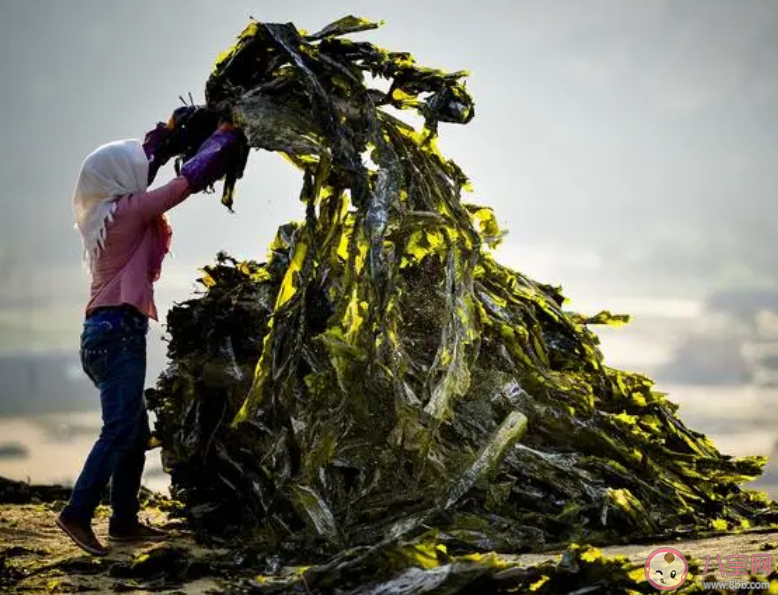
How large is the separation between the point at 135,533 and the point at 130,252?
1.87 meters

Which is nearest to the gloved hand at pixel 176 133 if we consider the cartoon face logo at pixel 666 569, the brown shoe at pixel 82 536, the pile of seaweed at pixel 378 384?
the pile of seaweed at pixel 378 384

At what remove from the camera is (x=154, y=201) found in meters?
5.05

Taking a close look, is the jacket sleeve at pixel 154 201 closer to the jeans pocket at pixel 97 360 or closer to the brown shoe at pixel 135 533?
the jeans pocket at pixel 97 360

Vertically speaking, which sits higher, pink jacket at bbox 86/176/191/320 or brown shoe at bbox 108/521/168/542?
pink jacket at bbox 86/176/191/320

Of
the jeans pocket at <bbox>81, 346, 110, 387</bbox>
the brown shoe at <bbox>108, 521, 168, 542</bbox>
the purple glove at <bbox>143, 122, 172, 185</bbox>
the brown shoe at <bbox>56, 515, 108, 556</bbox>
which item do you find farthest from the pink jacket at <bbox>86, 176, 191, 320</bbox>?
the brown shoe at <bbox>108, 521, 168, 542</bbox>

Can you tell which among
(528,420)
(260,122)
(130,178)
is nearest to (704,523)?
(528,420)

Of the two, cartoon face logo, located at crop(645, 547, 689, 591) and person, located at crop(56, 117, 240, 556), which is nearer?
cartoon face logo, located at crop(645, 547, 689, 591)

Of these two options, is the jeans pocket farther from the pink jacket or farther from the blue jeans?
the pink jacket

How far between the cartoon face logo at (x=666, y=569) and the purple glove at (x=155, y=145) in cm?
398

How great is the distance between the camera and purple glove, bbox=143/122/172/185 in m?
5.66

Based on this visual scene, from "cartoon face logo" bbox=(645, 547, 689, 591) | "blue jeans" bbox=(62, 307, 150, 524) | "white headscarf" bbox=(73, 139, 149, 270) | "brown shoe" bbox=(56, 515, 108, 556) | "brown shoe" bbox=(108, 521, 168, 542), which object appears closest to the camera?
"cartoon face logo" bbox=(645, 547, 689, 591)

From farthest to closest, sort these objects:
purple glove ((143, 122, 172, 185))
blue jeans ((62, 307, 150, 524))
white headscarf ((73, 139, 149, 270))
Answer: purple glove ((143, 122, 172, 185)) → white headscarf ((73, 139, 149, 270)) → blue jeans ((62, 307, 150, 524))

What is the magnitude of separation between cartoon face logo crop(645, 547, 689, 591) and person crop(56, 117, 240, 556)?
3.13m

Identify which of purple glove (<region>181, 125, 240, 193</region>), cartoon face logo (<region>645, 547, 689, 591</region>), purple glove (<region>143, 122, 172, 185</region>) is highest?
purple glove (<region>143, 122, 172, 185</region>)
